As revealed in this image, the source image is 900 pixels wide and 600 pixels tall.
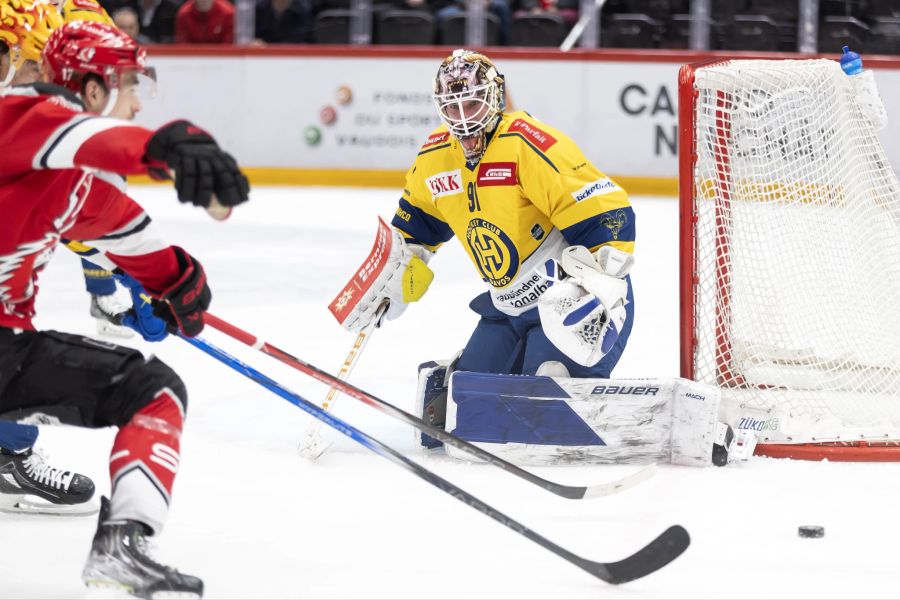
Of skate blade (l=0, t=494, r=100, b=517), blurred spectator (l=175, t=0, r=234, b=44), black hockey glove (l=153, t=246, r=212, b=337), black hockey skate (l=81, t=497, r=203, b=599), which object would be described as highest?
blurred spectator (l=175, t=0, r=234, b=44)

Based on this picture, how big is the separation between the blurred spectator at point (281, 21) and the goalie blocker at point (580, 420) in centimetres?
601

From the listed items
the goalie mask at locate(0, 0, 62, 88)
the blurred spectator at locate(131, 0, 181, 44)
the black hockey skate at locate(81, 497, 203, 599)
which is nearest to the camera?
the black hockey skate at locate(81, 497, 203, 599)

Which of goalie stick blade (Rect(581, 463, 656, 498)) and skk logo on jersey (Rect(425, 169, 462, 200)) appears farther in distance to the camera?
skk logo on jersey (Rect(425, 169, 462, 200))

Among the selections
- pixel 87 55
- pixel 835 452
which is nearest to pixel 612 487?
pixel 835 452

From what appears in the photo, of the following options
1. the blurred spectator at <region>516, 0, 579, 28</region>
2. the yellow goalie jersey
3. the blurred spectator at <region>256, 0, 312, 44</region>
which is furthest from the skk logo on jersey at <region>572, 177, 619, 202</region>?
the blurred spectator at <region>256, 0, 312, 44</region>

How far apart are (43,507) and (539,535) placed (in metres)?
1.15

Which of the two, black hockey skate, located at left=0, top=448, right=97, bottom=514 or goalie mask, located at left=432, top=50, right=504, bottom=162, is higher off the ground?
goalie mask, located at left=432, top=50, right=504, bottom=162

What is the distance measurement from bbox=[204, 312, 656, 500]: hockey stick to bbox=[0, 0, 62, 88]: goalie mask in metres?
1.51

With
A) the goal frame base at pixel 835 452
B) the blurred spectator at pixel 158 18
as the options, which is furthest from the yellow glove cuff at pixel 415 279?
the blurred spectator at pixel 158 18

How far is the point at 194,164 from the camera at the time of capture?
1774 millimetres

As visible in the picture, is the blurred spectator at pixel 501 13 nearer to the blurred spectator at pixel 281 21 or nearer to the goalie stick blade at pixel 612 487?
the blurred spectator at pixel 281 21

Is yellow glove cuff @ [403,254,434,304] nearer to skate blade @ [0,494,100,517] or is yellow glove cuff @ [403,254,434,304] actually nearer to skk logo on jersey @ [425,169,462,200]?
skk logo on jersey @ [425,169,462,200]

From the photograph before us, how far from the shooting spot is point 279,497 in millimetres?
2793

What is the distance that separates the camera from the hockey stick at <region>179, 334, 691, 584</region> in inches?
→ 87.9
